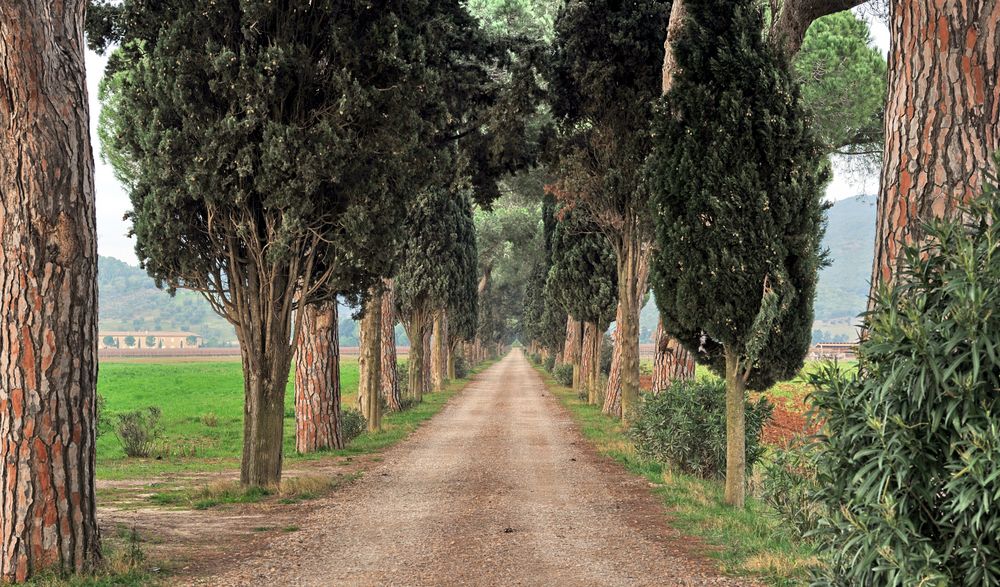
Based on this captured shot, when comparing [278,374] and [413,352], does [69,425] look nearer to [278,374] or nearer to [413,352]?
[278,374]

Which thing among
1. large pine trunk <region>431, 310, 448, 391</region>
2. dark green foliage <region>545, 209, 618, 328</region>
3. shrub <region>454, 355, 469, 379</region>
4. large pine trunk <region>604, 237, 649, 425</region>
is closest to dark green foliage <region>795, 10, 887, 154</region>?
large pine trunk <region>604, 237, 649, 425</region>

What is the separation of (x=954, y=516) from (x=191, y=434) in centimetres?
1926

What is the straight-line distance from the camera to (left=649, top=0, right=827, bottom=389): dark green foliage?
973 cm

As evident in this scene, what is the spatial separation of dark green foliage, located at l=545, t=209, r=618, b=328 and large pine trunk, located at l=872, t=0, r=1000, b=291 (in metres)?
19.7

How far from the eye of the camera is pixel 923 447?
3.74 m

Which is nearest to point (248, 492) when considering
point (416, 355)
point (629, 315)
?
point (629, 315)

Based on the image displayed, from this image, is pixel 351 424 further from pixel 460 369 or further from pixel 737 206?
pixel 460 369

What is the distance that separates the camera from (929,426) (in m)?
3.70

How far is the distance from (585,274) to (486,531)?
18.8 metres

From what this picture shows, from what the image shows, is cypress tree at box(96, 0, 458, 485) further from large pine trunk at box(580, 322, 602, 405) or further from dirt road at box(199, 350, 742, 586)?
large pine trunk at box(580, 322, 602, 405)

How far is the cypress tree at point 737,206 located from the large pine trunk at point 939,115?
4192 millimetres

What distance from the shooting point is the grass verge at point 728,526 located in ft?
22.7

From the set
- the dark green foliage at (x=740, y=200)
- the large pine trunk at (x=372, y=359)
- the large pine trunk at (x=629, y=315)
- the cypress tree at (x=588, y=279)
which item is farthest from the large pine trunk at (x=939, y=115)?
the cypress tree at (x=588, y=279)

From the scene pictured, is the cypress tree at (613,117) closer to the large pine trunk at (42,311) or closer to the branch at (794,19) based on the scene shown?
the branch at (794,19)
